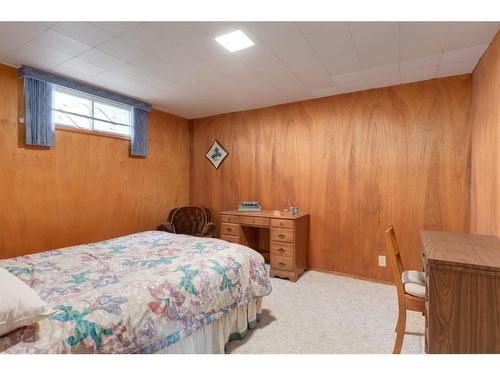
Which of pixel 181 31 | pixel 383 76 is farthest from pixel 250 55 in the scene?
pixel 383 76

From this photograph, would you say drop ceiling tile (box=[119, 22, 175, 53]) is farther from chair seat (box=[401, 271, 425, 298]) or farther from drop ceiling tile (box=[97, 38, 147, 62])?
chair seat (box=[401, 271, 425, 298])

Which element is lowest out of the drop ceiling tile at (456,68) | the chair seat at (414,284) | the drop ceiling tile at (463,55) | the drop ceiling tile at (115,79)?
the chair seat at (414,284)

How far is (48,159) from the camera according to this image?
2.88 m

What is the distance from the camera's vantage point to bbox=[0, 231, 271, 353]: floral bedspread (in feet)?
3.79

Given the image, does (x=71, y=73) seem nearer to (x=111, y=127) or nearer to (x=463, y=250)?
(x=111, y=127)

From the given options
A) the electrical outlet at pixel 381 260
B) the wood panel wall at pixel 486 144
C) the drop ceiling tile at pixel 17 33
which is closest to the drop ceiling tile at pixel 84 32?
the drop ceiling tile at pixel 17 33

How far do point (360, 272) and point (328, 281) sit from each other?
453mm

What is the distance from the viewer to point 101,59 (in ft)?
7.98

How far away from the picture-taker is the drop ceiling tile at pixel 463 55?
223 cm

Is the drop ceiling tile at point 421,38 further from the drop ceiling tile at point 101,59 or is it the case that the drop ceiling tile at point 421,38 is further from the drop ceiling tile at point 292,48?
the drop ceiling tile at point 101,59

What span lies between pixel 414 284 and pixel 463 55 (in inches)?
83.3

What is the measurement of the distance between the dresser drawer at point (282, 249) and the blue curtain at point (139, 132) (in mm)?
2355

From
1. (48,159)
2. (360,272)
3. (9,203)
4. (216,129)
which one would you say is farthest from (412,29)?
(9,203)

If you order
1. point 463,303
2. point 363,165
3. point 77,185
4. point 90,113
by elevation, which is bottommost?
point 463,303
